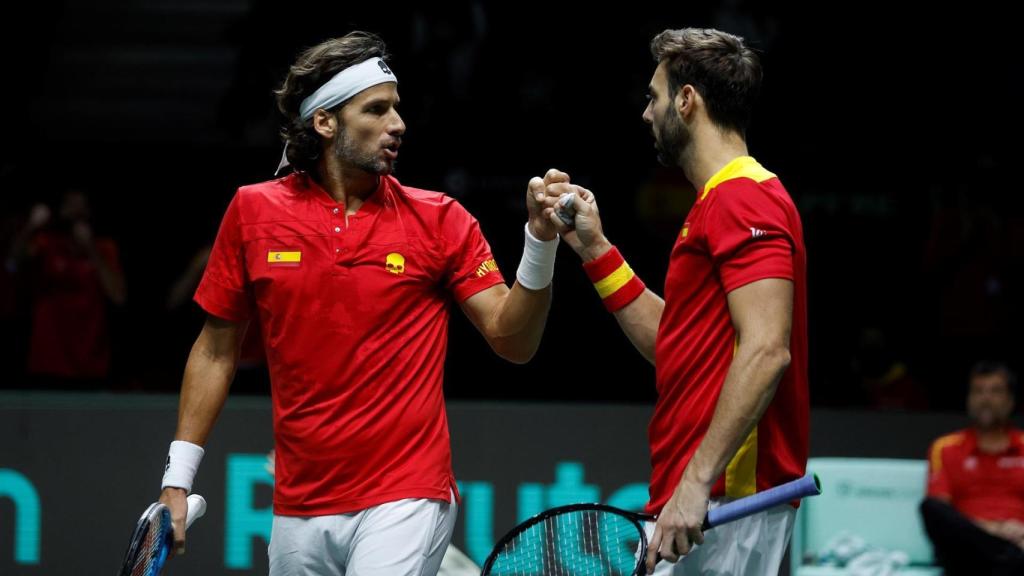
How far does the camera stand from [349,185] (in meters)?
3.79

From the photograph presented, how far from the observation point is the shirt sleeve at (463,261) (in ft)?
12.3

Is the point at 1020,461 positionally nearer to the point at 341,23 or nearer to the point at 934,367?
the point at 934,367

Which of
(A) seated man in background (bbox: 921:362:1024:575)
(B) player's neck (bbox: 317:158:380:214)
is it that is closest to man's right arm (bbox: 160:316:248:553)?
(B) player's neck (bbox: 317:158:380:214)

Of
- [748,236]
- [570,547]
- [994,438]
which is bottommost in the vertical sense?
[994,438]

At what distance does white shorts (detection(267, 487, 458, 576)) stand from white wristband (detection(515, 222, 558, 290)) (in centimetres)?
59

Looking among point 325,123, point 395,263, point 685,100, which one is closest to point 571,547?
point 395,263

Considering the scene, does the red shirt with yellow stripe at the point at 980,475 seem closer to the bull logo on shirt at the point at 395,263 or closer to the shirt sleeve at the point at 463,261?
the shirt sleeve at the point at 463,261

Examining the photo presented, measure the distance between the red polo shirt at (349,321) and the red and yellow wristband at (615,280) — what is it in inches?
11.5

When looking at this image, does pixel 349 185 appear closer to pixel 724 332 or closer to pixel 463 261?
pixel 463 261

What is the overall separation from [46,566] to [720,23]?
17.3ft

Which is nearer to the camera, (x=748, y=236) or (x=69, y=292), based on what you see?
(x=748, y=236)

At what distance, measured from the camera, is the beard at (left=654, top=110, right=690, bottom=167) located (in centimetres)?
336

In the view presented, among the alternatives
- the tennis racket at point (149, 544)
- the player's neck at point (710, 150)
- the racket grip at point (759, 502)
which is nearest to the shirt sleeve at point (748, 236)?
the player's neck at point (710, 150)

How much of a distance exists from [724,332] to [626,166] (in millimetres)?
5697
